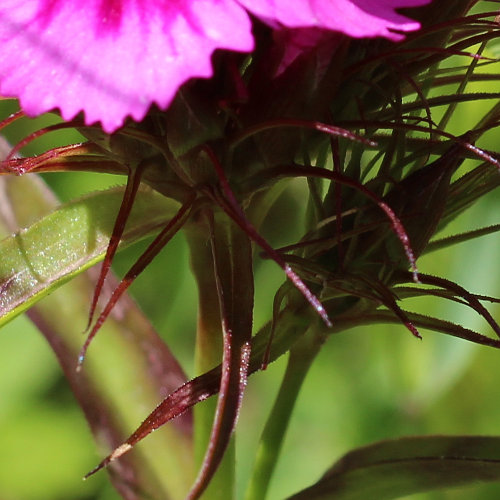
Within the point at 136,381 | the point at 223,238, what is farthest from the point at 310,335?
the point at 136,381

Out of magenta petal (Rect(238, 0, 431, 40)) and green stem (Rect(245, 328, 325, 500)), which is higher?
magenta petal (Rect(238, 0, 431, 40))

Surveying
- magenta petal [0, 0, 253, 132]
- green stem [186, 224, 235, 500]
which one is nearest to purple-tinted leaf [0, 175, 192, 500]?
green stem [186, 224, 235, 500]

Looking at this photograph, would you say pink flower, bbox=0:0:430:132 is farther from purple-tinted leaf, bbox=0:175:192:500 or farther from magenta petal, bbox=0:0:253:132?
purple-tinted leaf, bbox=0:175:192:500

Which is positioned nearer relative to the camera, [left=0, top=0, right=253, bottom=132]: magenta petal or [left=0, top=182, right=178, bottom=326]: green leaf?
[left=0, top=0, right=253, bottom=132]: magenta petal

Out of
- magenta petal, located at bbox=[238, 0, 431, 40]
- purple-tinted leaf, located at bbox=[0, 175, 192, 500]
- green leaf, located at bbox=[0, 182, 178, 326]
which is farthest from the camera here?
purple-tinted leaf, located at bbox=[0, 175, 192, 500]

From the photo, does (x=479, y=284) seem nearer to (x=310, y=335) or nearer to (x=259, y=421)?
(x=259, y=421)

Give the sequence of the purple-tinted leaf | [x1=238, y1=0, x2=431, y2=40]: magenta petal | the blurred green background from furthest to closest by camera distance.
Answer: the blurred green background
the purple-tinted leaf
[x1=238, y1=0, x2=431, y2=40]: magenta petal

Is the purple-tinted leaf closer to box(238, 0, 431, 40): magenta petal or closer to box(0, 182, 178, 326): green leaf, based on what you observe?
box(0, 182, 178, 326): green leaf

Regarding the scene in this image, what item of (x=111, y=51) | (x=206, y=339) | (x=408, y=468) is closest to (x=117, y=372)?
(x=206, y=339)

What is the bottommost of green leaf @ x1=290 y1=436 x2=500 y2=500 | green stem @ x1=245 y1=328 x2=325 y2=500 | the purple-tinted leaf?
green leaf @ x1=290 y1=436 x2=500 y2=500
